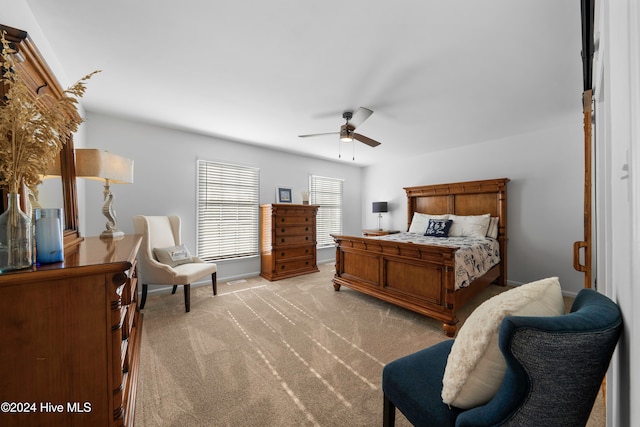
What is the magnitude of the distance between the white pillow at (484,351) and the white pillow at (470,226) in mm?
3531

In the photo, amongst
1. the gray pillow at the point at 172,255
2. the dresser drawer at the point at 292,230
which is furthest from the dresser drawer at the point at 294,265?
the gray pillow at the point at 172,255

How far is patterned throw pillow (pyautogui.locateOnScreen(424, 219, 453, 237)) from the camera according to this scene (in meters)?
4.20

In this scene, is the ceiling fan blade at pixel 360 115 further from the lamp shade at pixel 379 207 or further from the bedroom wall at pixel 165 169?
the lamp shade at pixel 379 207

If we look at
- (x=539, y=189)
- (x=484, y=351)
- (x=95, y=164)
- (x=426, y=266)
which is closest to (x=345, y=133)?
(x=426, y=266)

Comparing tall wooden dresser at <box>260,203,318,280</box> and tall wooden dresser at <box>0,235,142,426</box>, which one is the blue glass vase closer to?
tall wooden dresser at <box>0,235,142,426</box>

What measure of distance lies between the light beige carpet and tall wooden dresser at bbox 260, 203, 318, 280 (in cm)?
103

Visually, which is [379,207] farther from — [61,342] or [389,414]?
[61,342]

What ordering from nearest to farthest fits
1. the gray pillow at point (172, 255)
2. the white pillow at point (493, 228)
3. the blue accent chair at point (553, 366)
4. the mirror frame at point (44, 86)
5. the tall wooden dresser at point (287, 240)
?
the blue accent chair at point (553, 366)
the mirror frame at point (44, 86)
the gray pillow at point (172, 255)
the white pillow at point (493, 228)
the tall wooden dresser at point (287, 240)

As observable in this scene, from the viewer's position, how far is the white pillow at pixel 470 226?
403 centimetres

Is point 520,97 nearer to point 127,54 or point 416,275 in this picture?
point 416,275

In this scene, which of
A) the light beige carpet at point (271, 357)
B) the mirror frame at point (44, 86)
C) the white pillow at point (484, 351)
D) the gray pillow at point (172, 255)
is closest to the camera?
the white pillow at point (484, 351)

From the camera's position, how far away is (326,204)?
5977 mm

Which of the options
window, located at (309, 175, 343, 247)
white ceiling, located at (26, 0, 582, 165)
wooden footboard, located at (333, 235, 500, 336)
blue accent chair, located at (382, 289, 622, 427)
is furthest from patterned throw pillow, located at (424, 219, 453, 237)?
blue accent chair, located at (382, 289, 622, 427)

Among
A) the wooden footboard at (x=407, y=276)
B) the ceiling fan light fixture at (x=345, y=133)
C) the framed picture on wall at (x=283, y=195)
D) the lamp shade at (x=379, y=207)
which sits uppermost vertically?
the ceiling fan light fixture at (x=345, y=133)
